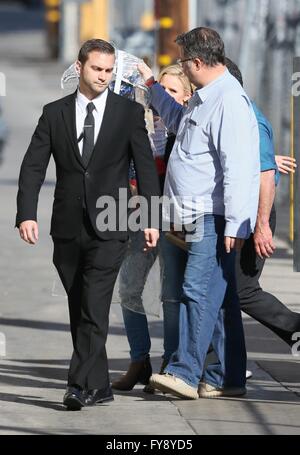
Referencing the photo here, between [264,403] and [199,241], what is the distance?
87cm

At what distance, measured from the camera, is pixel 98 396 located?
724 cm

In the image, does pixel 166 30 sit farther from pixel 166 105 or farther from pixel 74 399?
pixel 74 399

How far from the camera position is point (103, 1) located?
3622 cm

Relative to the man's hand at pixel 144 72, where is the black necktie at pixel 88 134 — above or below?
below

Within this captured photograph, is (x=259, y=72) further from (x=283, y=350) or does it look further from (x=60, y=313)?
(x=283, y=350)

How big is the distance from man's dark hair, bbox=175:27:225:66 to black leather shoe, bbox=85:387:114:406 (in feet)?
5.46

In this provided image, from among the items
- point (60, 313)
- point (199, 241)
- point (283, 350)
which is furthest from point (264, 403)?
point (60, 313)

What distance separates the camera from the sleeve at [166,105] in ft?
24.7

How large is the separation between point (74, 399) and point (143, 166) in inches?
46.1

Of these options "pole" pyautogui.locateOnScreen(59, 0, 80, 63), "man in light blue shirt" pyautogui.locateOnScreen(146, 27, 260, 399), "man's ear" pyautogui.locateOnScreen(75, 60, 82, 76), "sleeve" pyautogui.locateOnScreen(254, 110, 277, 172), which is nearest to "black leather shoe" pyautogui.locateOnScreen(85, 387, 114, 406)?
"man in light blue shirt" pyautogui.locateOnScreen(146, 27, 260, 399)

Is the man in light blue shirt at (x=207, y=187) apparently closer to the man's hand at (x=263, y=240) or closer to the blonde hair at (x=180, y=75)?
the man's hand at (x=263, y=240)

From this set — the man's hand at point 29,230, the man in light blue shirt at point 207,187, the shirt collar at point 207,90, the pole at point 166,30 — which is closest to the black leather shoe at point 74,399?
the man in light blue shirt at point 207,187

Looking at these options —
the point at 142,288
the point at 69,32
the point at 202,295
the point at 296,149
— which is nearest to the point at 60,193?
the point at 142,288

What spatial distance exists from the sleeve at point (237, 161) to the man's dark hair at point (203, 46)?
222 millimetres
